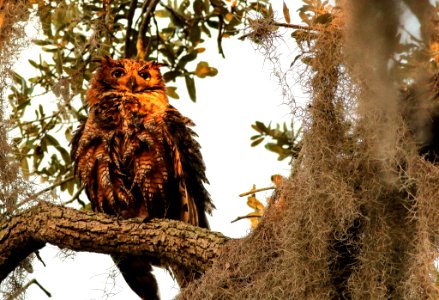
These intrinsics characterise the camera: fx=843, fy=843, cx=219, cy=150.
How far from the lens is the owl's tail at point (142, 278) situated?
3.52 meters

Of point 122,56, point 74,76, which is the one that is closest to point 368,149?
point 74,76

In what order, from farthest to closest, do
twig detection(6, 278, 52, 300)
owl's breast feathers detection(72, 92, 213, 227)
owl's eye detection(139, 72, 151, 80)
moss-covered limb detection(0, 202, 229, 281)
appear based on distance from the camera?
1. owl's eye detection(139, 72, 151, 80)
2. owl's breast feathers detection(72, 92, 213, 227)
3. twig detection(6, 278, 52, 300)
4. moss-covered limb detection(0, 202, 229, 281)

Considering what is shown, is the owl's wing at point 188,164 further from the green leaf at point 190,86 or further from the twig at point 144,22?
the green leaf at point 190,86

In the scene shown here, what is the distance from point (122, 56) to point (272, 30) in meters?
2.26

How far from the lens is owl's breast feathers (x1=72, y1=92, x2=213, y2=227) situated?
143 inches

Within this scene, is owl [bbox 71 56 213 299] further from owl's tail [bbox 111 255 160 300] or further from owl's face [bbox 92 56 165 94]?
owl's face [bbox 92 56 165 94]

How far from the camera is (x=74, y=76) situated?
414 cm

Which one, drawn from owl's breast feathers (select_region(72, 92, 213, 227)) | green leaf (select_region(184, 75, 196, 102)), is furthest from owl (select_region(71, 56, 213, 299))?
green leaf (select_region(184, 75, 196, 102))

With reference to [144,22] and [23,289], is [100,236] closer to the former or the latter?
[23,289]

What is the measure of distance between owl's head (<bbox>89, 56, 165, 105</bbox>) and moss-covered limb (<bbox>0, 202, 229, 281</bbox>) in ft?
3.20

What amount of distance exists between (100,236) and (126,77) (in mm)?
1166

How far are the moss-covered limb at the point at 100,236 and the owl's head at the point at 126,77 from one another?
976mm

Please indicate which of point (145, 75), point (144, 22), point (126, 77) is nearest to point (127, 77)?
point (126, 77)

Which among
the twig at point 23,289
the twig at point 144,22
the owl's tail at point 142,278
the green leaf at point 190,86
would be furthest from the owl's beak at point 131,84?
the twig at point 23,289
